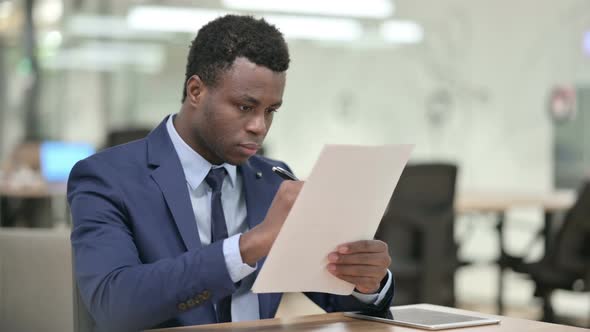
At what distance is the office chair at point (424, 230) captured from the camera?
15.2 feet

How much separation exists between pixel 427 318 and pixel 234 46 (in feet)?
1.98

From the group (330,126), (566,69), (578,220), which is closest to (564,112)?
(566,69)

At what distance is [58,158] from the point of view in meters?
7.01

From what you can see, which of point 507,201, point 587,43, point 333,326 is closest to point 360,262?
point 333,326

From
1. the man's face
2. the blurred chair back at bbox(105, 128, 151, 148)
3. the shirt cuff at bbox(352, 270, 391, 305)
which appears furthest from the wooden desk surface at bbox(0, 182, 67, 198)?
the shirt cuff at bbox(352, 270, 391, 305)

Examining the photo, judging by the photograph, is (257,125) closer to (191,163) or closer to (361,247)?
(191,163)

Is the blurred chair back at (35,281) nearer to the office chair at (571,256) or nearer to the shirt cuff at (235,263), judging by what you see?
the shirt cuff at (235,263)

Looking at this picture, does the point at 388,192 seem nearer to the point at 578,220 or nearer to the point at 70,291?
the point at 70,291

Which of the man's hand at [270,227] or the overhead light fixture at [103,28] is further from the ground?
the overhead light fixture at [103,28]

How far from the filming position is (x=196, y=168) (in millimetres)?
1795

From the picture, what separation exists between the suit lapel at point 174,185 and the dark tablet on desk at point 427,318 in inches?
12.8

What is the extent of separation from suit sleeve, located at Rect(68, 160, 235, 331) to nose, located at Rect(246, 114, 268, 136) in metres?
0.27

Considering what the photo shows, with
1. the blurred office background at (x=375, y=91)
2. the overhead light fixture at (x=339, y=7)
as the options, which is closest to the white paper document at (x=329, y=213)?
the blurred office background at (x=375, y=91)

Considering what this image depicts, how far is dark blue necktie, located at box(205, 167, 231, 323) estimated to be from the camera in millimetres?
1723
